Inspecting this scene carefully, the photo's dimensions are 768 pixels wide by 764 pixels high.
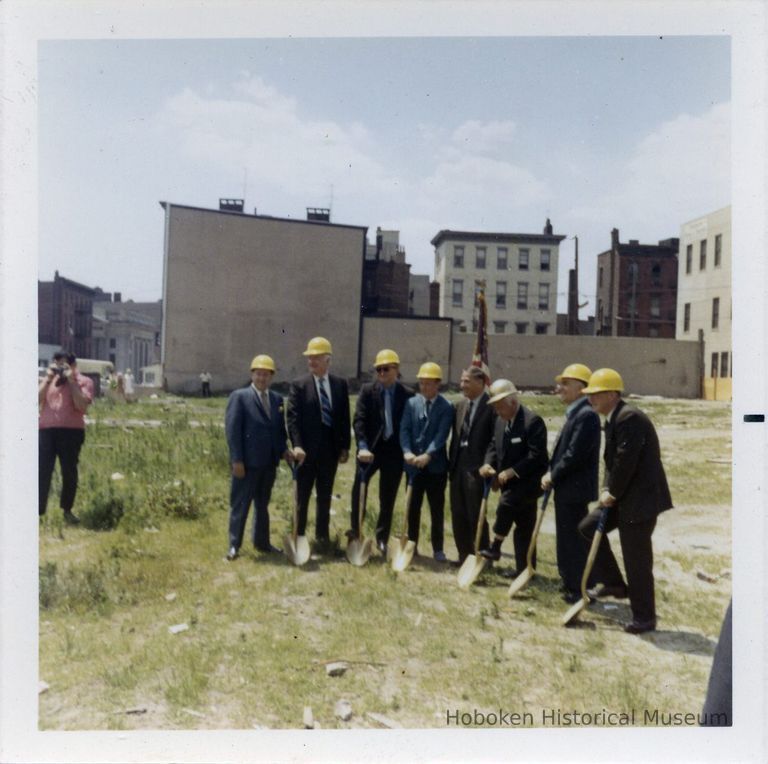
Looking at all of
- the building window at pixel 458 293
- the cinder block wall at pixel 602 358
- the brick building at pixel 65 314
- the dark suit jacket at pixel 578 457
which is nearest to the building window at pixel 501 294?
the cinder block wall at pixel 602 358

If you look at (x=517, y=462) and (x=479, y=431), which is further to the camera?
(x=479, y=431)

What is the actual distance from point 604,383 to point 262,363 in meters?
2.85

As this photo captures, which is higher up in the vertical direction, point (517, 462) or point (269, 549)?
point (517, 462)

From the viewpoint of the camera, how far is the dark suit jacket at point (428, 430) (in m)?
5.75

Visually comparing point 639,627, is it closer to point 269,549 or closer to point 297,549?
point 297,549

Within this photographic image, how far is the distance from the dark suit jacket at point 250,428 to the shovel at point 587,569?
9.35ft

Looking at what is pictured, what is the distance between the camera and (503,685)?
13.4 ft

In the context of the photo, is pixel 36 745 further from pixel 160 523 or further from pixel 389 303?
pixel 389 303

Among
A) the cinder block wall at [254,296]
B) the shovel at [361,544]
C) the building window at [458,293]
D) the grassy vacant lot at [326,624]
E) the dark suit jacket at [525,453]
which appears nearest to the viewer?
the grassy vacant lot at [326,624]

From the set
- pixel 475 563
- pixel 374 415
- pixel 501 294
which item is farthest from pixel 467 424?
pixel 501 294

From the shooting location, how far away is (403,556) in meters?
5.69

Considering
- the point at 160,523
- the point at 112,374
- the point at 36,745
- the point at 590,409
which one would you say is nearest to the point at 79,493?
the point at 160,523

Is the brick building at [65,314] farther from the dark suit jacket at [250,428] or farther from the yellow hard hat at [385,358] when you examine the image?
the yellow hard hat at [385,358]

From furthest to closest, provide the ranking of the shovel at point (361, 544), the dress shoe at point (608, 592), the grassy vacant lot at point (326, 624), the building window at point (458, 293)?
the building window at point (458, 293) → the shovel at point (361, 544) → the dress shoe at point (608, 592) → the grassy vacant lot at point (326, 624)
